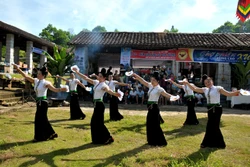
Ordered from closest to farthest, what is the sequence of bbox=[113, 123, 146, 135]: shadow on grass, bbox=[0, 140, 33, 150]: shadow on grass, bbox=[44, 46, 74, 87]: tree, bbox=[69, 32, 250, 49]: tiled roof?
bbox=[0, 140, 33, 150]: shadow on grass → bbox=[113, 123, 146, 135]: shadow on grass → bbox=[44, 46, 74, 87]: tree → bbox=[69, 32, 250, 49]: tiled roof

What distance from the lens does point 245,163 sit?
523cm

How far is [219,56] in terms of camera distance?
16344 mm

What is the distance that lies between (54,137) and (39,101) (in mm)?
1122

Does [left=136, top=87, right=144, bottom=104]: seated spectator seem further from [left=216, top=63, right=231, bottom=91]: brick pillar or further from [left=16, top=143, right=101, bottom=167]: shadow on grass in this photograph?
[left=16, top=143, right=101, bottom=167]: shadow on grass

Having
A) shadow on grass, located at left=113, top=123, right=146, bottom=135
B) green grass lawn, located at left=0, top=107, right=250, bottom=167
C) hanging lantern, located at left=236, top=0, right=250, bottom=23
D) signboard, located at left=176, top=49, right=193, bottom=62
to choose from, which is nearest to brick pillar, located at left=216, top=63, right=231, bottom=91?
signboard, located at left=176, top=49, right=193, bottom=62

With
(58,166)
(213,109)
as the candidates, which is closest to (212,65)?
(213,109)

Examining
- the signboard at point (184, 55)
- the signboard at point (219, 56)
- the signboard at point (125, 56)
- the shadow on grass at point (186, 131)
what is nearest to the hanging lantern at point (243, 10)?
the signboard at point (219, 56)

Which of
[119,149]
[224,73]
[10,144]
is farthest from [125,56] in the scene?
[10,144]

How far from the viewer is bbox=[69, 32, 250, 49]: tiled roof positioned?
16172 millimetres

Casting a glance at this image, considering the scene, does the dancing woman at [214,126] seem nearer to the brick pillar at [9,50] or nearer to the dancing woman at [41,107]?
the dancing woman at [41,107]

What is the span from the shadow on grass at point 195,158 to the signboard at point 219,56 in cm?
1125

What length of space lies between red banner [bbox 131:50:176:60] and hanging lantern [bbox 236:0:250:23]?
967 centimetres

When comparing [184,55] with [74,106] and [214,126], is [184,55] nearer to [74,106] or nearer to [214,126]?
[74,106]

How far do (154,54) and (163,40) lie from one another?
4.57 feet
